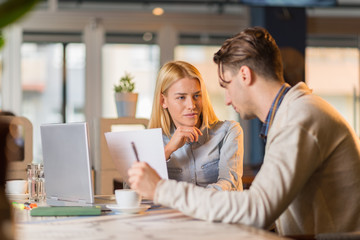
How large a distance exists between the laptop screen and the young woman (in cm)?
57

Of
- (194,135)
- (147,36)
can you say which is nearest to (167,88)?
(194,135)

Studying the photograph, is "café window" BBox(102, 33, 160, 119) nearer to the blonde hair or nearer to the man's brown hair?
the blonde hair

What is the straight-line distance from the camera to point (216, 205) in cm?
165

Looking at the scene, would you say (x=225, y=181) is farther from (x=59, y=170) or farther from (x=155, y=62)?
(x=155, y=62)

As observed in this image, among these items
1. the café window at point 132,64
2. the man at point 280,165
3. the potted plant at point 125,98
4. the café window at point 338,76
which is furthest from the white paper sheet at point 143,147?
the café window at point 338,76

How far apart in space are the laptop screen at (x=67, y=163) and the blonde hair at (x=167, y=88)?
2.45 ft

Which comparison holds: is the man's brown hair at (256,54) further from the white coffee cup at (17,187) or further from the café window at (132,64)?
the café window at (132,64)

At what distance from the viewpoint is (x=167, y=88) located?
2.86 metres

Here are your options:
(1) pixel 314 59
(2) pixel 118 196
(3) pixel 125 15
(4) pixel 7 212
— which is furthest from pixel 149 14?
(4) pixel 7 212

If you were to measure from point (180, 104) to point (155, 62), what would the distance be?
463 centimetres

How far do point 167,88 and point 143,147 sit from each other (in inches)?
31.7

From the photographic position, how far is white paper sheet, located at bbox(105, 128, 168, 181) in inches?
81.3

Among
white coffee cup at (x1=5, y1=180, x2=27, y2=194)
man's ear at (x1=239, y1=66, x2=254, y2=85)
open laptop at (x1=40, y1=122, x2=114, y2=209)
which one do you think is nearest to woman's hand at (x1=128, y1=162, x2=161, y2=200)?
open laptop at (x1=40, y1=122, x2=114, y2=209)

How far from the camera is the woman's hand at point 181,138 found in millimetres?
2590
